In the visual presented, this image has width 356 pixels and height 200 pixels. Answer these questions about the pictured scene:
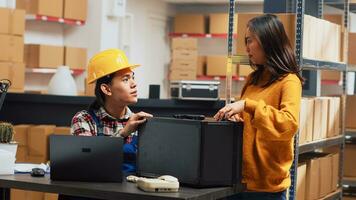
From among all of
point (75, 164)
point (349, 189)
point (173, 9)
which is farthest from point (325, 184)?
point (173, 9)

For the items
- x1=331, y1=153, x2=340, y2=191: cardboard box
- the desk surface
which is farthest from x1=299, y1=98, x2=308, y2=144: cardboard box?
the desk surface

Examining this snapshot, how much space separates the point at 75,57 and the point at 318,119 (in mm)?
4483

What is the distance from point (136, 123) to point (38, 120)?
2.60 metres

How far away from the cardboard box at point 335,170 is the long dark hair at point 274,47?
1.92 metres

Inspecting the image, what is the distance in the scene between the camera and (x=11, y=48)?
6.83 m

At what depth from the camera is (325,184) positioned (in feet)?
15.4

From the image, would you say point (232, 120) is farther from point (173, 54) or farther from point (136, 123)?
point (173, 54)

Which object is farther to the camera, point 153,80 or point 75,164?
point 153,80

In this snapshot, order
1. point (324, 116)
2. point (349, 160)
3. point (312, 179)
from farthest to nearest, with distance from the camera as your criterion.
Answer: point (349, 160), point (324, 116), point (312, 179)

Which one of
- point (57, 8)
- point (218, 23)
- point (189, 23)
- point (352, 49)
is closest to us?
point (352, 49)

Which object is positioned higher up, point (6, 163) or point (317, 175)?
point (6, 163)

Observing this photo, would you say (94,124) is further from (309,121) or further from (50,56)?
(50,56)

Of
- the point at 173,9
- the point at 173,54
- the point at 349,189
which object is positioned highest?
the point at 173,9

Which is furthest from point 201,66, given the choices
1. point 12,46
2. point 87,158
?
point 87,158
